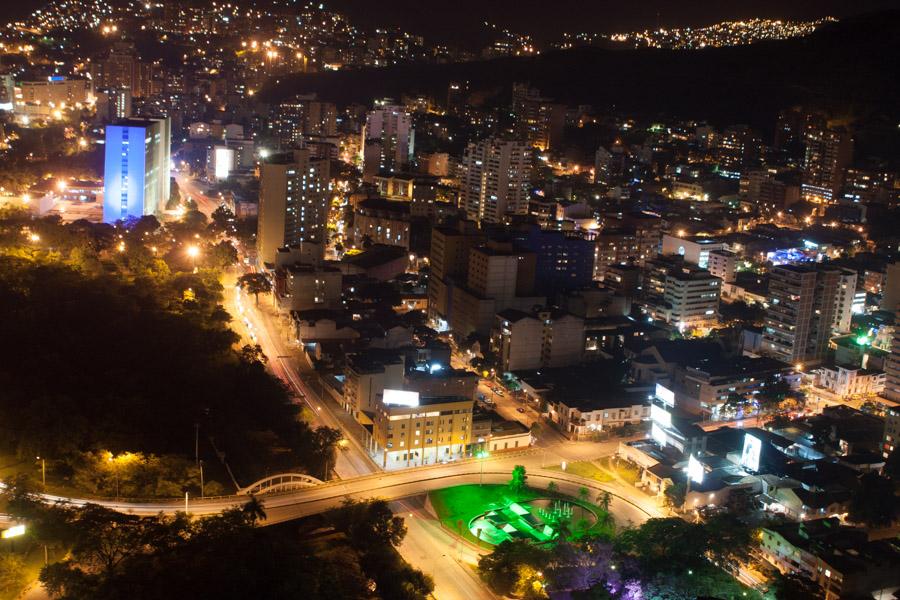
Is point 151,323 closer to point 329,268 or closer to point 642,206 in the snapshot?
point 329,268

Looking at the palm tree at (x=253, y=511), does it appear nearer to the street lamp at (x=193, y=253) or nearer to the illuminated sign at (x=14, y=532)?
the illuminated sign at (x=14, y=532)

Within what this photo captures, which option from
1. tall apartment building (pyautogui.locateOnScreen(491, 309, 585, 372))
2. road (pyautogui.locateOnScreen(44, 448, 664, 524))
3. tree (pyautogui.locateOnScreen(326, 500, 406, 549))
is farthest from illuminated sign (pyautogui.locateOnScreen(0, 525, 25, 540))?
tall apartment building (pyautogui.locateOnScreen(491, 309, 585, 372))

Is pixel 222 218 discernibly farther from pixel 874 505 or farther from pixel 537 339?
pixel 874 505

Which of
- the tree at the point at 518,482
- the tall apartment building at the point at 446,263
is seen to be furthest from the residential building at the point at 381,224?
the tree at the point at 518,482

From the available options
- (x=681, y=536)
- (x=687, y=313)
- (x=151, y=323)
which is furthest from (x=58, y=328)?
(x=687, y=313)

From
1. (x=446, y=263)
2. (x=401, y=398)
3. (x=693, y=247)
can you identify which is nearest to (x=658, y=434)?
(x=401, y=398)

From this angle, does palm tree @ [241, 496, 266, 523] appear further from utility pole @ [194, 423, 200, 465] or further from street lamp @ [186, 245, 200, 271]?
street lamp @ [186, 245, 200, 271]
